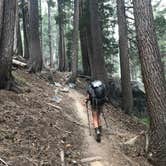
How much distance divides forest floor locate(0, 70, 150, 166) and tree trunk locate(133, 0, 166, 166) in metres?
0.54

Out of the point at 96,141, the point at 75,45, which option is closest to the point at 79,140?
the point at 96,141

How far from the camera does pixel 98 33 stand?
1912 centimetres

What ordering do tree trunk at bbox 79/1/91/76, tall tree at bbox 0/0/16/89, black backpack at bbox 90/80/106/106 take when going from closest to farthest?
1. black backpack at bbox 90/80/106/106
2. tall tree at bbox 0/0/16/89
3. tree trunk at bbox 79/1/91/76

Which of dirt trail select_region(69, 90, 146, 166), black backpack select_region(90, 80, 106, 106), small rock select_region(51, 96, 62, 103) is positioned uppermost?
black backpack select_region(90, 80, 106, 106)

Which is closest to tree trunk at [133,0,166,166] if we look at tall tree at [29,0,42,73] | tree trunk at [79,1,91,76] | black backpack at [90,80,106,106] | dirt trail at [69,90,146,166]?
dirt trail at [69,90,146,166]

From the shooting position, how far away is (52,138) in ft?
→ 31.7

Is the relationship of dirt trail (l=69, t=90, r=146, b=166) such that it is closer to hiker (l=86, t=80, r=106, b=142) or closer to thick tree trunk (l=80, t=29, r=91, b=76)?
hiker (l=86, t=80, r=106, b=142)

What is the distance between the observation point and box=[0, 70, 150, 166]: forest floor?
331 inches

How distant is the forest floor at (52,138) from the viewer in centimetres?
840

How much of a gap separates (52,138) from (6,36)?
3.92 m

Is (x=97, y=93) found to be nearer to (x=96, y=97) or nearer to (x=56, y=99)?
(x=96, y=97)

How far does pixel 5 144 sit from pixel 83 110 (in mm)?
6682

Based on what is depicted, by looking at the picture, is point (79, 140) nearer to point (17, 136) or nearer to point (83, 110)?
point (17, 136)

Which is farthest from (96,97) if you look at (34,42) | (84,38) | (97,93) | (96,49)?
(84,38)
